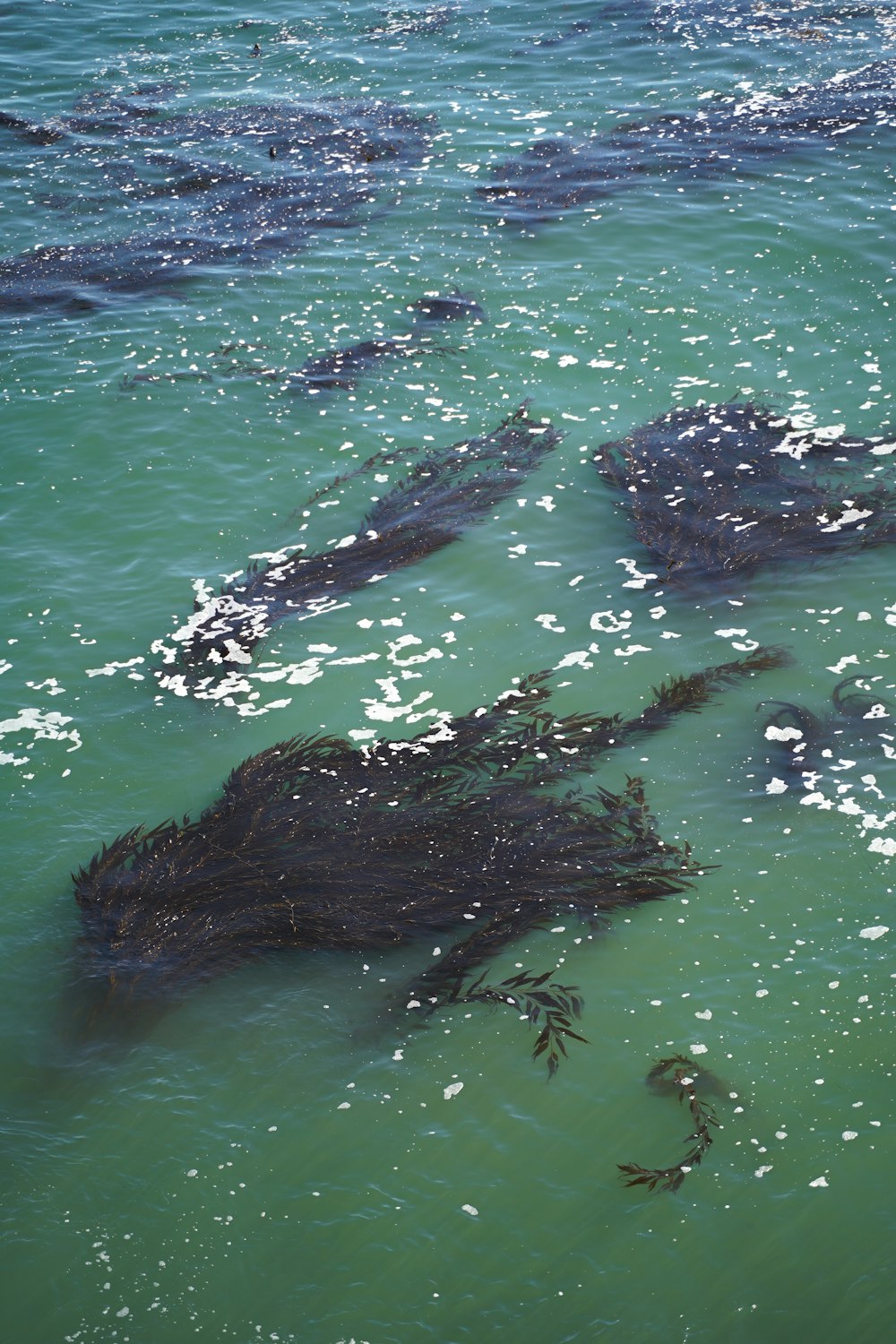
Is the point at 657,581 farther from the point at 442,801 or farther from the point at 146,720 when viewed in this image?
the point at 146,720

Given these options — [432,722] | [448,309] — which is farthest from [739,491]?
[448,309]

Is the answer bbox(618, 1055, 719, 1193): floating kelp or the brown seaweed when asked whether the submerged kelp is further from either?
bbox(618, 1055, 719, 1193): floating kelp

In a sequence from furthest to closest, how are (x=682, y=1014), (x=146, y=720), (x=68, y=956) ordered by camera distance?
(x=146, y=720) → (x=68, y=956) → (x=682, y=1014)

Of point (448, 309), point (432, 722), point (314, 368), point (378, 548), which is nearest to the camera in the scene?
point (432, 722)

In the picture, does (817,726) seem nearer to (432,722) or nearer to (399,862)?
(432,722)

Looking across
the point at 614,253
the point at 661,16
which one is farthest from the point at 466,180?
the point at 661,16

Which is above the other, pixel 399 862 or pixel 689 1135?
pixel 399 862
